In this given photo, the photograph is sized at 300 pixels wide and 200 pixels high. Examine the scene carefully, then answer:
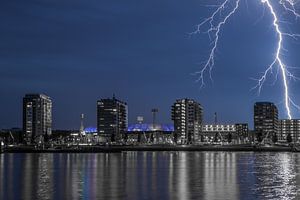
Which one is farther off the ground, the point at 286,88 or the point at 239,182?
the point at 286,88

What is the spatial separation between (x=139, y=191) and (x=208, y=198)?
5.45m

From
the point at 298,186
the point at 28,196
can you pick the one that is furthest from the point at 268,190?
the point at 28,196

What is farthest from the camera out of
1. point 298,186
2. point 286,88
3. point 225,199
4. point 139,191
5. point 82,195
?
point 286,88

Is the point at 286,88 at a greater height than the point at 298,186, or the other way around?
the point at 286,88

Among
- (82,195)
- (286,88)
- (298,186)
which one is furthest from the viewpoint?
(286,88)

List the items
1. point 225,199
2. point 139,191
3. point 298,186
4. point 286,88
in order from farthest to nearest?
point 286,88 → point 298,186 → point 139,191 → point 225,199

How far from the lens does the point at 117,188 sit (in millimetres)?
36469

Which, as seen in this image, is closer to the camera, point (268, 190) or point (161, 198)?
point (161, 198)

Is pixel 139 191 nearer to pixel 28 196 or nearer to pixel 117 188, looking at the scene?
pixel 117 188

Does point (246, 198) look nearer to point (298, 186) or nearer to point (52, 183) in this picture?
point (298, 186)

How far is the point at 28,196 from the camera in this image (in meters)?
31.5

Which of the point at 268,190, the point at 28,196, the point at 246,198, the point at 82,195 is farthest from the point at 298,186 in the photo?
the point at 28,196

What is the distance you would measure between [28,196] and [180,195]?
7.76 meters

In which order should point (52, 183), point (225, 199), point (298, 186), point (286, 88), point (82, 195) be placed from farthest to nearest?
point (286, 88) → point (52, 183) → point (298, 186) → point (82, 195) → point (225, 199)
